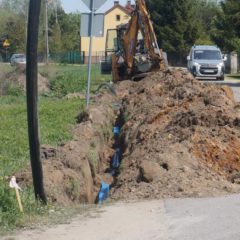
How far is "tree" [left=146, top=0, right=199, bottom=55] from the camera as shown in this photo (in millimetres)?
74188

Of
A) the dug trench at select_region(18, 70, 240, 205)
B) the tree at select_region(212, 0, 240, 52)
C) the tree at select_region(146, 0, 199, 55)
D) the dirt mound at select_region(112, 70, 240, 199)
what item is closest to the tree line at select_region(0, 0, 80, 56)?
the tree at select_region(146, 0, 199, 55)

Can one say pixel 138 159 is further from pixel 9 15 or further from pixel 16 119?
pixel 9 15

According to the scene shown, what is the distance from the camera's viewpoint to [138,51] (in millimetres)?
28766

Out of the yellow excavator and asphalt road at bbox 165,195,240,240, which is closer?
asphalt road at bbox 165,195,240,240

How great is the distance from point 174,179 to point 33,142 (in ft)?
9.32

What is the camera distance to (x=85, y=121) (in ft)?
54.4

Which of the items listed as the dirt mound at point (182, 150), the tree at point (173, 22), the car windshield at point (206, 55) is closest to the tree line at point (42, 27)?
the tree at point (173, 22)

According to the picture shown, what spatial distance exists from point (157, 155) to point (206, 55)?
31.9 metres

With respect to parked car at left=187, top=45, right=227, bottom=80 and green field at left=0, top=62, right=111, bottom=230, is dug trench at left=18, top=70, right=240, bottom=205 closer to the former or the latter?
green field at left=0, top=62, right=111, bottom=230

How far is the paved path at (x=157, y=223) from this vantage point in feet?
23.0

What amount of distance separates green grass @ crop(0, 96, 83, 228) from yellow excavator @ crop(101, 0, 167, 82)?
613 centimetres

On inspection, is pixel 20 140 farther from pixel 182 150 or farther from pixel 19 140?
pixel 182 150

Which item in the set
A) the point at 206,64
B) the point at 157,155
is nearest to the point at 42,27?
the point at 206,64

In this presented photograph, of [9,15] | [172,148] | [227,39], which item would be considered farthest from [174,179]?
[9,15]
